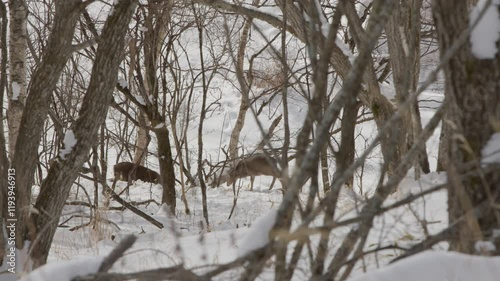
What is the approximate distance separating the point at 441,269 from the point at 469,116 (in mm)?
473

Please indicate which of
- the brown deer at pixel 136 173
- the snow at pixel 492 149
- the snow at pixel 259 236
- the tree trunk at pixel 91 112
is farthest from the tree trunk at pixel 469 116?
the brown deer at pixel 136 173

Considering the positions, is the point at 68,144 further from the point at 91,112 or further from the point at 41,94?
the point at 41,94

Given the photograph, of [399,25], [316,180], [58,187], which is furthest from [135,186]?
[316,180]

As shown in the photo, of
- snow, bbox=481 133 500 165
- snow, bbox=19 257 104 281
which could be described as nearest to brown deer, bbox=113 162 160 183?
snow, bbox=19 257 104 281

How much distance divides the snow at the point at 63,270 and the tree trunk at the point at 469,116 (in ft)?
3.42

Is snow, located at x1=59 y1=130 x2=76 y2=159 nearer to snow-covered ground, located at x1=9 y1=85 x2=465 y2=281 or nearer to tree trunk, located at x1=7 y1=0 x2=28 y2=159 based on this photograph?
snow-covered ground, located at x1=9 y1=85 x2=465 y2=281

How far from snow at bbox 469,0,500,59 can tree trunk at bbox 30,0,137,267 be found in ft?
7.85

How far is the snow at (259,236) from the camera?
5.60 feet

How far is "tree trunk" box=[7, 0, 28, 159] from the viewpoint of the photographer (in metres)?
5.26

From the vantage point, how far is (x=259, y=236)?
1.72 m

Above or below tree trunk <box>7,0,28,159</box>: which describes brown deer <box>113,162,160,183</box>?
below


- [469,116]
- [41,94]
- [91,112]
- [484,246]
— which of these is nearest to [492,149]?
[469,116]

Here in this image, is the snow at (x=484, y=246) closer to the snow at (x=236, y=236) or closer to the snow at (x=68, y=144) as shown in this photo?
the snow at (x=236, y=236)

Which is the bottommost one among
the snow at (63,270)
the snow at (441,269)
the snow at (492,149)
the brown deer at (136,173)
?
the snow at (63,270)
